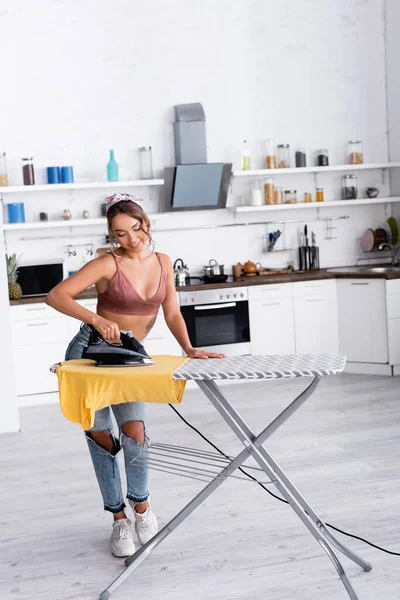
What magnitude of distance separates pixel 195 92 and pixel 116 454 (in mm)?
4751

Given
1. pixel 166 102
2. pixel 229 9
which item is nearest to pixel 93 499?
pixel 166 102

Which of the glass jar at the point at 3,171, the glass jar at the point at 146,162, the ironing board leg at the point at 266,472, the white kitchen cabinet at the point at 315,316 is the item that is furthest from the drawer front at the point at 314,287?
the ironing board leg at the point at 266,472

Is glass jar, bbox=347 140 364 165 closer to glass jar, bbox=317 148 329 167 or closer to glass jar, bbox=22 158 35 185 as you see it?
glass jar, bbox=317 148 329 167

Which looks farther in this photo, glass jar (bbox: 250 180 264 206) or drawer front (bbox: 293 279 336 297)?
glass jar (bbox: 250 180 264 206)

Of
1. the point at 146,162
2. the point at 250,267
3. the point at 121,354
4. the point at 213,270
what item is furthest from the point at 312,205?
the point at 121,354

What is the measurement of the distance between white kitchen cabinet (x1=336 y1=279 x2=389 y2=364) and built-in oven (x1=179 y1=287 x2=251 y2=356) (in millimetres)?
862

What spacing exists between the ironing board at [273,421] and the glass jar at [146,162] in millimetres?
4388

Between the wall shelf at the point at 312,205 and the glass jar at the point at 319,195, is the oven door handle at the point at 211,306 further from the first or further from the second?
the glass jar at the point at 319,195

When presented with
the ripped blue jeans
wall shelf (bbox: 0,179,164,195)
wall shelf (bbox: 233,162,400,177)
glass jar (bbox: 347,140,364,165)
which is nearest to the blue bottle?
wall shelf (bbox: 0,179,164,195)

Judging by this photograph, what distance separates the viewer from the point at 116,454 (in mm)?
3473

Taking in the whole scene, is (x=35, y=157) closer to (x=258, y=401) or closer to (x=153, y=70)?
(x=153, y=70)

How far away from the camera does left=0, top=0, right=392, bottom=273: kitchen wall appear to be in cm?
715

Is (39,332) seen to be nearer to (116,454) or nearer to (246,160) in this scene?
(246,160)

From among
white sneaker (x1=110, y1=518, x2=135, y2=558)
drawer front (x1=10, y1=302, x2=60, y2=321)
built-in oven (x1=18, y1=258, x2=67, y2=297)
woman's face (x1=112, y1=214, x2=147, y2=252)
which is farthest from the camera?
built-in oven (x1=18, y1=258, x2=67, y2=297)
